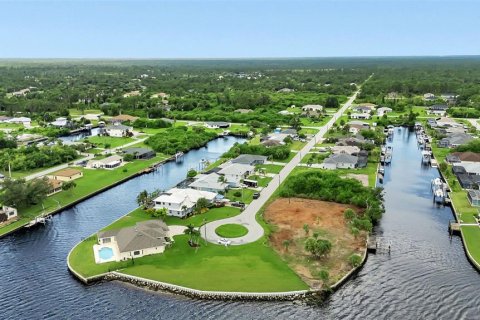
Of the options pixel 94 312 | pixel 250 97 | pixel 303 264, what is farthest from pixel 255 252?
pixel 250 97

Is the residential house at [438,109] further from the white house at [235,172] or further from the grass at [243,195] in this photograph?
the grass at [243,195]

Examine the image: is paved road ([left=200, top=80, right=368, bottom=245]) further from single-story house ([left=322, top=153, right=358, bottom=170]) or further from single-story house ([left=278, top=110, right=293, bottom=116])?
single-story house ([left=278, top=110, right=293, bottom=116])

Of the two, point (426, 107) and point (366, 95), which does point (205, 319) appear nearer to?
point (426, 107)

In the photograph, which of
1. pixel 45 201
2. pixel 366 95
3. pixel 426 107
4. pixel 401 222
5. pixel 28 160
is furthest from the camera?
pixel 366 95

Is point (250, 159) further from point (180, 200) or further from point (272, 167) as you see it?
point (180, 200)

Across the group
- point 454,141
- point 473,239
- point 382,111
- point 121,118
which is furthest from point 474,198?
point 121,118

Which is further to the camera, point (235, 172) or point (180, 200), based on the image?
point (235, 172)
